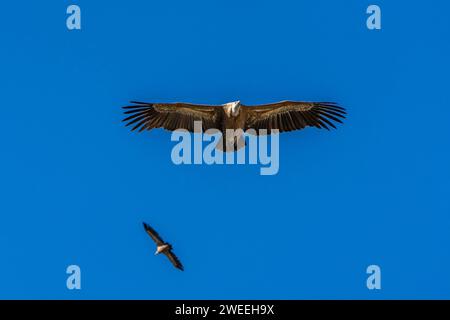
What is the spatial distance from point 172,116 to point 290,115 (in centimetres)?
285

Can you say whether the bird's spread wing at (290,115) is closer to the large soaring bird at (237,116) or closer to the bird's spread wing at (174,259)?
the large soaring bird at (237,116)

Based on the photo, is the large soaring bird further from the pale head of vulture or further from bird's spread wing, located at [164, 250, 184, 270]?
bird's spread wing, located at [164, 250, 184, 270]

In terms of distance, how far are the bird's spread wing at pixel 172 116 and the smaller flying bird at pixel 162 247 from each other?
2.36 meters

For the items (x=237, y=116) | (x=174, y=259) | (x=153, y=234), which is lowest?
(x=174, y=259)

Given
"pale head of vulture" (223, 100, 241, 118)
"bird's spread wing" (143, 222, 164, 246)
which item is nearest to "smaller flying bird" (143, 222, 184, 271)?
"bird's spread wing" (143, 222, 164, 246)

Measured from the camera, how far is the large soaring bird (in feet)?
67.5

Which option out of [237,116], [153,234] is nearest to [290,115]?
[237,116]

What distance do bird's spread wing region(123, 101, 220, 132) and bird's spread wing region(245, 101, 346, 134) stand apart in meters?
0.93

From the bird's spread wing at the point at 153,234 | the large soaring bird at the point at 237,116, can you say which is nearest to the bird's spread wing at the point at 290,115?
the large soaring bird at the point at 237,116

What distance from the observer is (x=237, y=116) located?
67.9 ft

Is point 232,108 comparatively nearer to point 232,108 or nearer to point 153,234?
point 232,108
